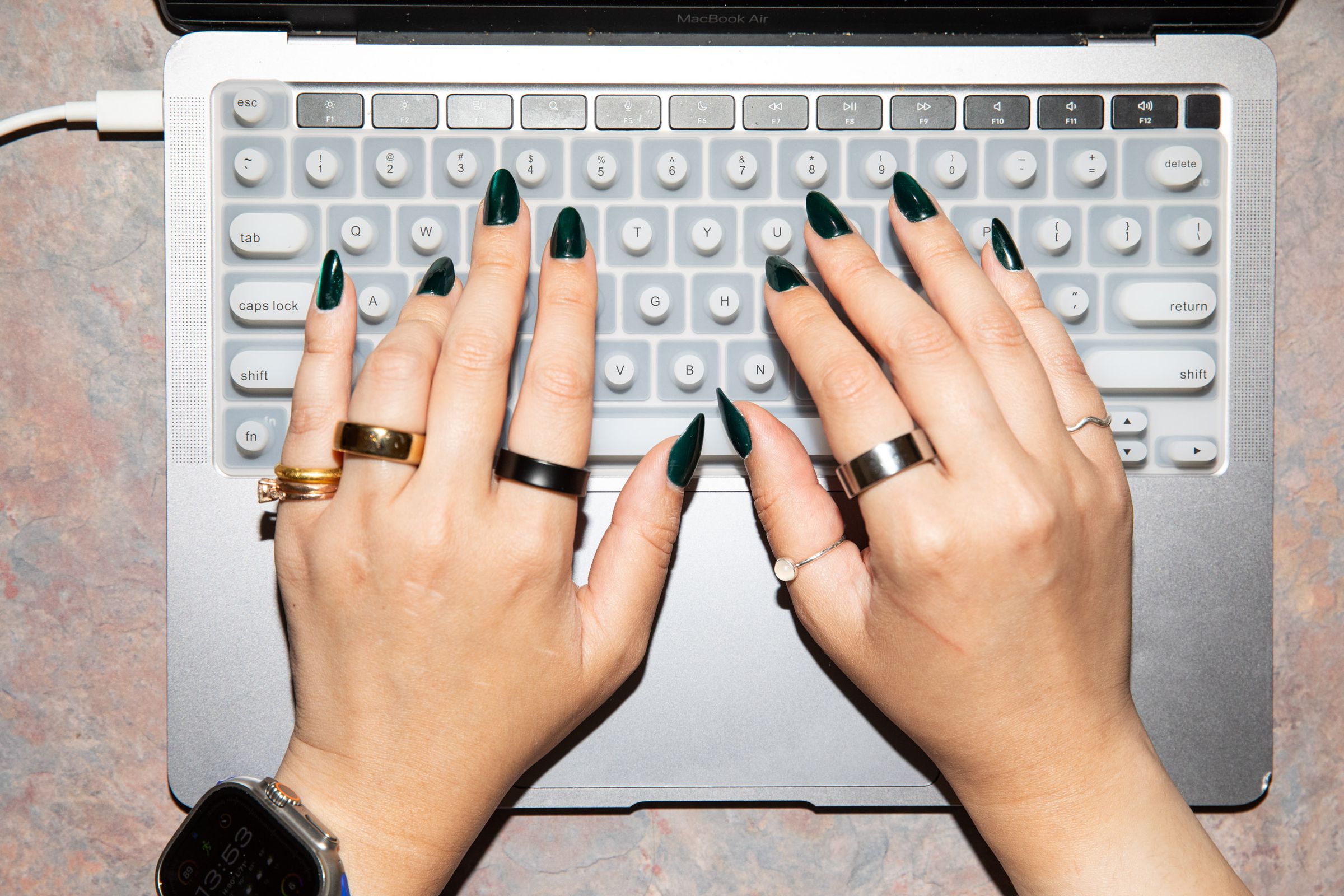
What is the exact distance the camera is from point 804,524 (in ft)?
1.93

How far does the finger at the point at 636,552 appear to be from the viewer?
59 centimetres

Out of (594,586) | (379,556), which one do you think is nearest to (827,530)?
(594,586)

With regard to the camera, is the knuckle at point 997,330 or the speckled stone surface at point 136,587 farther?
the speckled stone surface at point 136,587

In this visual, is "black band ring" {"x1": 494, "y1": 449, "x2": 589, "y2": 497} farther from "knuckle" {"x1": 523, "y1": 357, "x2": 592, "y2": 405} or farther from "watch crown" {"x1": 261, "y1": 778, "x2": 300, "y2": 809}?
"watch crown" {"x1": 261, "y1": 778, "x2": 300, "y2": 809}

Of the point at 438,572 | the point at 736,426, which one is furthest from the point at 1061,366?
the point at 438,572

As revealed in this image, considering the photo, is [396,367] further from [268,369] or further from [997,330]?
[997,330]

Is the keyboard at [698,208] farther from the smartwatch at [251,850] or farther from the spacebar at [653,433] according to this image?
the smartwatch at [251,850]

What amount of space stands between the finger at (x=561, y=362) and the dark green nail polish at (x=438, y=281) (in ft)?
0.22

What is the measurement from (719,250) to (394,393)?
257 mm

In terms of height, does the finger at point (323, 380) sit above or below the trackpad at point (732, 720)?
above

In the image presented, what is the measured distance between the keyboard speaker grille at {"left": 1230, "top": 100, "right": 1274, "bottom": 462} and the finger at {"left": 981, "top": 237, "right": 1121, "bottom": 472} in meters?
0.12

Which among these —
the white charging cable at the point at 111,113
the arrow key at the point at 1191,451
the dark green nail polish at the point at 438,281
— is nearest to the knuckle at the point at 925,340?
the arrow key at the point at 1191,451

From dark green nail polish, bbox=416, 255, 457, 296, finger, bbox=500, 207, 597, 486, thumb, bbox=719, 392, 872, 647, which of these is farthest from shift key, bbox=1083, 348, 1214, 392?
dark green nail polish, bbox=416, 255, 457, 296

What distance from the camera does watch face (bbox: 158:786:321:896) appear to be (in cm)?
53
